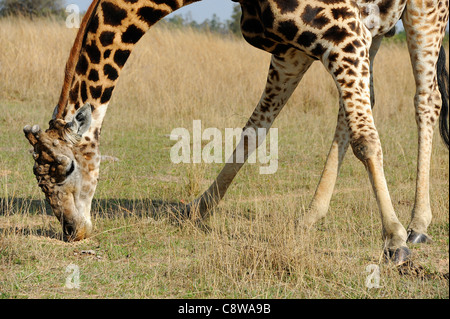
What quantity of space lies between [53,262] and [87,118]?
91 cm

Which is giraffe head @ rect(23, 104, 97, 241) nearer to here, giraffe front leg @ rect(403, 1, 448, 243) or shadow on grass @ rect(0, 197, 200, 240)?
shadow on grass @ rect(0, 197, 200, 240)

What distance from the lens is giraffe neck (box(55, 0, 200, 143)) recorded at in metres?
3.97

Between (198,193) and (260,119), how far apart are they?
44.4 inches

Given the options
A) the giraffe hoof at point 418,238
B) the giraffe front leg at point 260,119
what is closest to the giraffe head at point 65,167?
the giraffe front leg at point 260,119

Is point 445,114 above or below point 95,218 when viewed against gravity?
above

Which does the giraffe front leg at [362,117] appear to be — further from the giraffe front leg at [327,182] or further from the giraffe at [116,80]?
the giraffe front leg at [327,182]

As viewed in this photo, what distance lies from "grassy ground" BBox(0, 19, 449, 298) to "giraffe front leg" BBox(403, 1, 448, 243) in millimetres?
317

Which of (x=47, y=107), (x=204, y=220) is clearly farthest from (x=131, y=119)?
(x=204, y=220)

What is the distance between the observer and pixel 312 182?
643 centimetres

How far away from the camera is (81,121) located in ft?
12.8

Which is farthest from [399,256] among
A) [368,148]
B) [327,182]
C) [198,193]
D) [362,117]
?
[198,193]

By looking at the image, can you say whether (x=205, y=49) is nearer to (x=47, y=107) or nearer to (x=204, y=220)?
(x=47, y=107)

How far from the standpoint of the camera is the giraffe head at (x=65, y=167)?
12.8 ft

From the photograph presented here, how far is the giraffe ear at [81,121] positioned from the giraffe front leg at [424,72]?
252 cm
